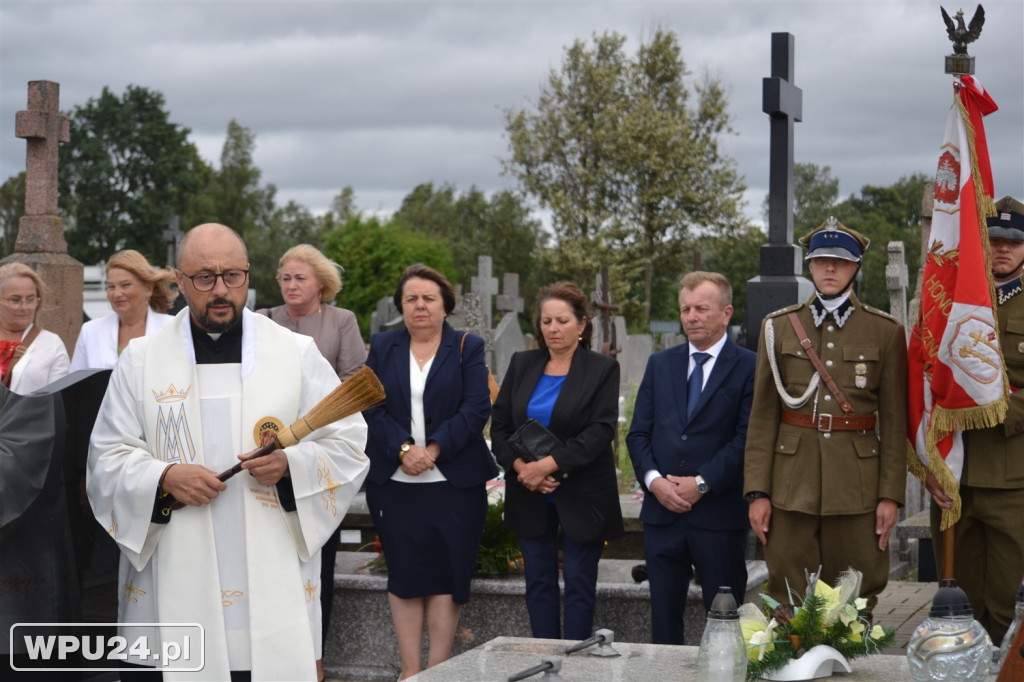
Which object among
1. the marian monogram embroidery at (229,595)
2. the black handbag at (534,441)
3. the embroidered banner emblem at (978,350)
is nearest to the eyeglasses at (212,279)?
the marian monogram embroidery at (229,595)

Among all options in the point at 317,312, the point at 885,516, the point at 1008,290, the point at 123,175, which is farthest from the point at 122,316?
the point at 123,175

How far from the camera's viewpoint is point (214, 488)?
4.20 meters

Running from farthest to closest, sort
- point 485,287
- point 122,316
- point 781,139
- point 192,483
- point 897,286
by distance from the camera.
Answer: point 485,287, point 897,286, point 781,139, point 122,316, point 192,483

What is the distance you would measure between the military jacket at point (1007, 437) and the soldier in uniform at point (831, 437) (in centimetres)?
31

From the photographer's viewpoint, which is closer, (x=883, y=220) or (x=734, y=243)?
(x=734, y=243)

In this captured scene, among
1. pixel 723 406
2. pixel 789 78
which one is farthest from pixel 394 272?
pixel 723 406

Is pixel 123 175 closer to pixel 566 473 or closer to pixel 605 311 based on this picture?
pixel 605 311

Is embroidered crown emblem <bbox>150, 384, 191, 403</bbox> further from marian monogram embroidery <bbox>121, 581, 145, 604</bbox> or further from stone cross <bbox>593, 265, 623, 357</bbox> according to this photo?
stone cross <bbox>593, 265, 623, 357</bbox>

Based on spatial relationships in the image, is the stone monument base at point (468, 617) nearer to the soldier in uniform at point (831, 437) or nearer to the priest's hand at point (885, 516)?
the soldier in uniform at point (831, 437)

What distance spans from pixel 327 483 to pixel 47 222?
7.49m

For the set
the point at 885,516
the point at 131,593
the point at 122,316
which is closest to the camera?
the point at 131,593

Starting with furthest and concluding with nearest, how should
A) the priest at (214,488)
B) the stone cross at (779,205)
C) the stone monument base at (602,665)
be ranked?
the stone cross at (779,205) → the priest at (214,488) → the stone monument base at (602,665)

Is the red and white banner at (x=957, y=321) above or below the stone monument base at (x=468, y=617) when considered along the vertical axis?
above

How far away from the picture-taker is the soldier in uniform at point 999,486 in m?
5.16
